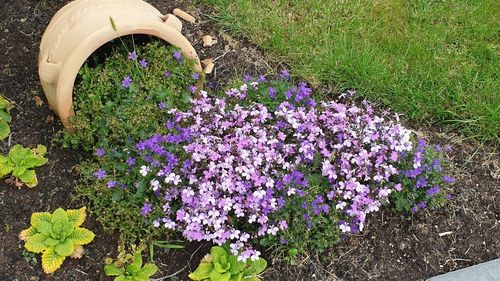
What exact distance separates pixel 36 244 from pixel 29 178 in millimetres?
357

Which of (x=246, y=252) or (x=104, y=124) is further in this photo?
(x=104, y=124)

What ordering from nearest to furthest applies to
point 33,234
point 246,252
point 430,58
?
point 246,252, point 33,234, point 430,58

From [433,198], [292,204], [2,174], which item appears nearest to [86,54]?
[2,174]

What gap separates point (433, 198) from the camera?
3.00 m

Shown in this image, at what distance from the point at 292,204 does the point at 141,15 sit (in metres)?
1.14

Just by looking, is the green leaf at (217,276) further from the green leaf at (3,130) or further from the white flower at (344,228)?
the green leaf at (3,130)

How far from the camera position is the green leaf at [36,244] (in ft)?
9.31

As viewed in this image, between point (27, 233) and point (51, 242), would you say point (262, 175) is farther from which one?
point (27, 233)

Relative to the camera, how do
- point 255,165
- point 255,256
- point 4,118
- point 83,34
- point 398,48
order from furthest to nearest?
point 398,48, point 4,118, point 83,34, point 255,165, point 255,256

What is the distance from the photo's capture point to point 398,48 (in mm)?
3707

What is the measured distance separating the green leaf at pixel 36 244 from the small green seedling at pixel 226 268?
2.21 ft

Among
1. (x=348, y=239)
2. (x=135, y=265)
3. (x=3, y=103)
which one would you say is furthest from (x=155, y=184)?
(x=3, y=103)

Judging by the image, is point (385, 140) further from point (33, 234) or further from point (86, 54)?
point (33, 234)

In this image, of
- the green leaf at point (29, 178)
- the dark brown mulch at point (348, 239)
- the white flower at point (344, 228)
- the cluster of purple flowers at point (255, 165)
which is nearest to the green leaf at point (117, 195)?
the cluster of purple flowers at point (255, 165)
